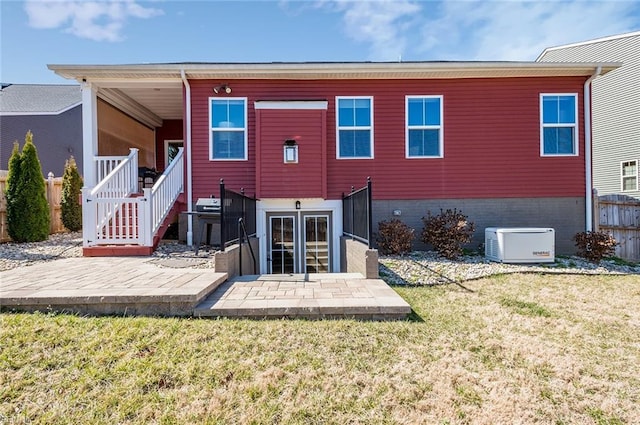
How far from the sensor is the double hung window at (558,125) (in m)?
7.62

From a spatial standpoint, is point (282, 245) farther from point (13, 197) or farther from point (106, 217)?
point (13, 197)

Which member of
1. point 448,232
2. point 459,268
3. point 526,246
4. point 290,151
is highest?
point 290,151

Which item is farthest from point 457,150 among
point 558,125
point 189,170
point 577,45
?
point 577,45

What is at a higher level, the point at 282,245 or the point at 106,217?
the point at 106,217

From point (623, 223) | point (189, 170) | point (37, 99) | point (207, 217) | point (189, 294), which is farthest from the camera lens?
point (37, 99)

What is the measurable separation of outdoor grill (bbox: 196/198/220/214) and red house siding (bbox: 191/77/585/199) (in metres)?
0.22

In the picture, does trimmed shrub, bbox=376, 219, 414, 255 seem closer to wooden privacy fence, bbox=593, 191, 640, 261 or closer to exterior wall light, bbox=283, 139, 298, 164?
exterior wall light, bbox=283, 139, 298, 164

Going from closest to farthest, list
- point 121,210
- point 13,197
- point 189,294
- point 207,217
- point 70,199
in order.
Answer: point 189,294 → point 121,210 → point 207,217 → point 13,197 → point 70,199

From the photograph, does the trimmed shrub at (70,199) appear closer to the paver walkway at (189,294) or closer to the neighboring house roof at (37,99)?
the paver walkway at (189,294)

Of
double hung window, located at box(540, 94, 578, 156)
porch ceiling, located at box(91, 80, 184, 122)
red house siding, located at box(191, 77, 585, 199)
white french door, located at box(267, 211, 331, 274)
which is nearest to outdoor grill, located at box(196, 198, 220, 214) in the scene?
red house siding, located at box(191, 77, 585, 199)

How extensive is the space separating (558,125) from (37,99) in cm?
2195

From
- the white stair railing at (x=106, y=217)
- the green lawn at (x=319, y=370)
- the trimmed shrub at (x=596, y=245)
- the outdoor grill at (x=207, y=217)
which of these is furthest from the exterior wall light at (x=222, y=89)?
the trimmed shrub at (x=596, y=245)

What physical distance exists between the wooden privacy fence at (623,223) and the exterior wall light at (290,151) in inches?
309

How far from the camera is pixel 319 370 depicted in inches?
96.5
